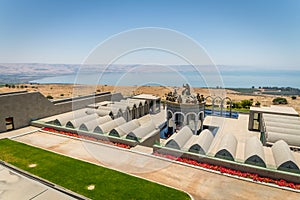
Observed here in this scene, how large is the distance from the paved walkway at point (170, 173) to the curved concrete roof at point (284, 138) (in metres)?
5.77

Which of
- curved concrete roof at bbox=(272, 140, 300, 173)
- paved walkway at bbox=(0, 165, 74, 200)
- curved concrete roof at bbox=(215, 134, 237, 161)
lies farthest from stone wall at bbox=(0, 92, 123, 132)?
curved concrete roof at bbox=(272, 140, 300, 173)

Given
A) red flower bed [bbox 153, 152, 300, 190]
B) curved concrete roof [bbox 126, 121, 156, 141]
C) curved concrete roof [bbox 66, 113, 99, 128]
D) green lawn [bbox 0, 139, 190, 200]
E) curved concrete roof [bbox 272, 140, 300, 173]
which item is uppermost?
curved concrete roof [bbox 66, 113, 99, 128]

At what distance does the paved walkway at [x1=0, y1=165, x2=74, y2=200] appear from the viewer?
9.84 m

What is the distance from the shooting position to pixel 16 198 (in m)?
9.80

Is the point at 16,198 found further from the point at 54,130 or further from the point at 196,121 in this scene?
the point at 196,121

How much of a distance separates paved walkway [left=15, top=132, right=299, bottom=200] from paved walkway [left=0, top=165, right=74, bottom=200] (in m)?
3.75

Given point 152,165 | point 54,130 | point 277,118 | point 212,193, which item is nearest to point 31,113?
point 54,130

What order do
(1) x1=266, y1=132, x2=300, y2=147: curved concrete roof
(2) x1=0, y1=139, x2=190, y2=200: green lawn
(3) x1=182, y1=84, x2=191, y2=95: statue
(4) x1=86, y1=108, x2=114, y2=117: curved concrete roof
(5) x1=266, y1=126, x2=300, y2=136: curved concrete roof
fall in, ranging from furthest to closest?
(4) x1=86, y1=108, x2=114, y2=117: curved concrete roof → (3) x1=182, y1=84, x2=191, y2=95: statue → (5) x1=266, y1=126, x2=300, y2=136: curved concrete roof → (1) x1=266, y1=132, x2=300, y2=147: curved concrete roof → (2) x1=0, y1=139, x2=190, y2=200: green lawn

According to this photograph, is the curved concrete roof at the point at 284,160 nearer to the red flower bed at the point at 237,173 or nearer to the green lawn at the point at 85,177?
the red flower bed at the point at 237,173

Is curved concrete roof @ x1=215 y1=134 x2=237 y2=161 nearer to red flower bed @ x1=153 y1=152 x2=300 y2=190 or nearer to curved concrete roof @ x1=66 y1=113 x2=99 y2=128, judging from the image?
red flower bed @ x1=153 y1=152 x2=300 y2=190

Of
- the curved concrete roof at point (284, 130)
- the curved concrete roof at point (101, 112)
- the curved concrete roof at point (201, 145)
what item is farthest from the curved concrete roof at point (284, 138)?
the curved concrete roof at point (101, 112)

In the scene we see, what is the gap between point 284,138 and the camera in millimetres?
15516

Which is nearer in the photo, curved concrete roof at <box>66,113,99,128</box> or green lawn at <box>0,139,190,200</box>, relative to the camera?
green lawn at <box>0,139,190,200</box>

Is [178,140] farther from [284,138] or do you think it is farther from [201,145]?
[284,138]
